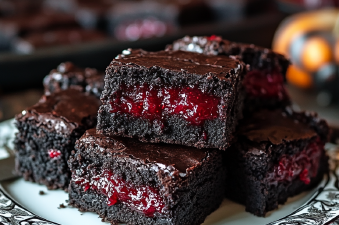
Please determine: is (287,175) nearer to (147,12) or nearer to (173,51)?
(173,51)

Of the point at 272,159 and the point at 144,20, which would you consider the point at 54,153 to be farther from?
the point at 144,20

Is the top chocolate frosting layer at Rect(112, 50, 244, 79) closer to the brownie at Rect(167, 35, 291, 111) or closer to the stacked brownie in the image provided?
the stacked brownie

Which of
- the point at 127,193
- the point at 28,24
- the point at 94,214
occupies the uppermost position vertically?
the point at 28,24

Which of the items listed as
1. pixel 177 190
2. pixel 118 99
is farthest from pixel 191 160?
pixel 118 99

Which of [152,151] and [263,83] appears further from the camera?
[263,83]

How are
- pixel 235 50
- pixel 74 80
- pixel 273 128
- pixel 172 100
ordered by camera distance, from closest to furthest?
pixel 172 100, pixel 273 128, pixel 235 50, pixel 74 80

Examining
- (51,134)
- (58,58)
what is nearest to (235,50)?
(51,134)
